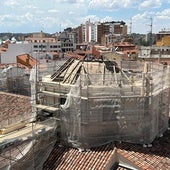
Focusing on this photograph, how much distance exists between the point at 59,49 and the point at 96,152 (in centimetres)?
5888

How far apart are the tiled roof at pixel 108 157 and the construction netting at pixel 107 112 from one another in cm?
37

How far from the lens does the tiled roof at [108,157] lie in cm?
1275

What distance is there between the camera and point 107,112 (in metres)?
13.8

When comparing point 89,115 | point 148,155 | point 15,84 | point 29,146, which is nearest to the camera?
point 29,146

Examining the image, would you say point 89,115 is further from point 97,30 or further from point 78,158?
point 97,30

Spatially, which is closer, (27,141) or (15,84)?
(27,141)

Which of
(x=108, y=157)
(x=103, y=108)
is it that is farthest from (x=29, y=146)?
(x=103, y=108)

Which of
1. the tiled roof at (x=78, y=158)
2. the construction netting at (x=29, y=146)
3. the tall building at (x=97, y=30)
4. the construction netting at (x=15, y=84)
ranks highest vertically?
the tall building at (x=97, y=30)

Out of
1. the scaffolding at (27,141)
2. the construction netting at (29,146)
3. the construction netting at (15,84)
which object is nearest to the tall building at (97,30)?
the construction netting at (15,84)

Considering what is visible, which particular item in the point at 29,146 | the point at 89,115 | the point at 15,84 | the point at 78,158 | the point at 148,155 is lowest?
the point at 78,158

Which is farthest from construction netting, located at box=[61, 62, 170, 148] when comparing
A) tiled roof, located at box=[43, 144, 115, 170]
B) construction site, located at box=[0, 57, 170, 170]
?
tiled roof, located at box=[43, 144, 115, 170]

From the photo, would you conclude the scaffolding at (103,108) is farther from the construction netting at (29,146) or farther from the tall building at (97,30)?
the tall building at (97,30)

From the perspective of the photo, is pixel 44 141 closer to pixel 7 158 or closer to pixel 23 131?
pixel 23 131

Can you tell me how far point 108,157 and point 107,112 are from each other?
1.75 metres
